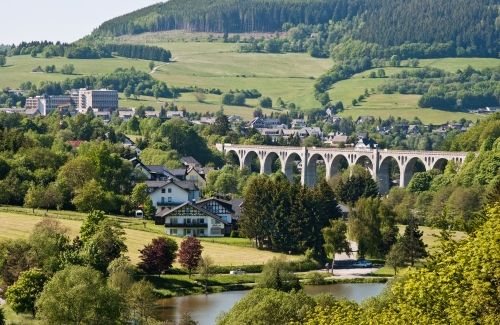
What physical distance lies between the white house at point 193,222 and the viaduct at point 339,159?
1817 inches

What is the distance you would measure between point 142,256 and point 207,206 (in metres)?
17.6

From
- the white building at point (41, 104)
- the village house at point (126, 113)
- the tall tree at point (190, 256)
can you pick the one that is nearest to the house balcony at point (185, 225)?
the tall tree at point (190, 256)

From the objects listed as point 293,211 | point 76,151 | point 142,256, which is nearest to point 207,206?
point 293,211

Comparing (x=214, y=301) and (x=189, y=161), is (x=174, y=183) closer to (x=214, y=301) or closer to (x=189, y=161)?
(x=214, y=301)

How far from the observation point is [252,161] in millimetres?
142875

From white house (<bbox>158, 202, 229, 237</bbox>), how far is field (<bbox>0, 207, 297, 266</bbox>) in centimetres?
93

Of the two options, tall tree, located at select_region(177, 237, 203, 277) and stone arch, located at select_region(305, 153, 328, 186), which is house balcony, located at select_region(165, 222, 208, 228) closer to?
tall tree, located at select_region(177, 237, 203, 277)

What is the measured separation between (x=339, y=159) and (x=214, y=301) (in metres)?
80.4

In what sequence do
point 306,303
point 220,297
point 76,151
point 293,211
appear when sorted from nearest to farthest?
point 306,303 < point 220,297 < point 293,211 < point 76,151

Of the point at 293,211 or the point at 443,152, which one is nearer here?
the point at 293,211

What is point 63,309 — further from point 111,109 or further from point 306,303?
point 111,109

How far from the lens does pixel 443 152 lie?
397 feet

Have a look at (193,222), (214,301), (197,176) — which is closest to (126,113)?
(197,176)

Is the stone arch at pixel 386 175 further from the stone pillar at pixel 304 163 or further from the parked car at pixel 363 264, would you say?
the parked car at pixel 363 264
